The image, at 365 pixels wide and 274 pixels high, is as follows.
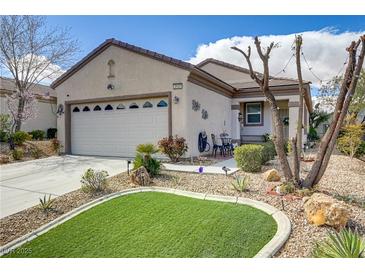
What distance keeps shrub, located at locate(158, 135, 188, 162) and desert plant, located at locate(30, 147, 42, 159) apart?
19.7 ft

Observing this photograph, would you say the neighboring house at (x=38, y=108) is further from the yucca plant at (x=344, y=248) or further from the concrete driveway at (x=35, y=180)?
the yucca plant at (x=344, y=248)

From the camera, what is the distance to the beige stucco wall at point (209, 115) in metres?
11.1

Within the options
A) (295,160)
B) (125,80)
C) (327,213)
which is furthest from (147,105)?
(327,213)

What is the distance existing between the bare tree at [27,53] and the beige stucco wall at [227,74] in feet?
30.7

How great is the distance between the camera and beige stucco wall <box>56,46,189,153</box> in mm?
10844

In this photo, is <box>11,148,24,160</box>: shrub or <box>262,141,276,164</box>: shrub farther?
<box>11,148,24,160</box>: shrub

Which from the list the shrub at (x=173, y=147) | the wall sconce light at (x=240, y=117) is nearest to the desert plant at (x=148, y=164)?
the shrub at (x=173, y=147)

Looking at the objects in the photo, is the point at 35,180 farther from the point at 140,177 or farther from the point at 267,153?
the point at 267,153

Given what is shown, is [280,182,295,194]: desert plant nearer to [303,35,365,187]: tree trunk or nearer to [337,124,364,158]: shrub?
[303,35,365,187]: tree trunk

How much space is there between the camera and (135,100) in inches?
471

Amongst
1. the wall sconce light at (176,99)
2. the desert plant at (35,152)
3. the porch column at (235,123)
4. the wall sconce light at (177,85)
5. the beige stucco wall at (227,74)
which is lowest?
the desert plant at (35,152)

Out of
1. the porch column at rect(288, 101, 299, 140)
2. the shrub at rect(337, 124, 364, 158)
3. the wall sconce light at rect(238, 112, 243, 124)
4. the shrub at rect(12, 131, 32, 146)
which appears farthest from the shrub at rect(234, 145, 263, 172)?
the shrub at rect(12, 131, 32, 146)

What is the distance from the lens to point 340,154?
1308cm
